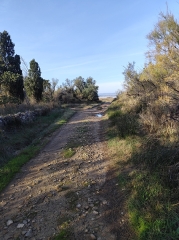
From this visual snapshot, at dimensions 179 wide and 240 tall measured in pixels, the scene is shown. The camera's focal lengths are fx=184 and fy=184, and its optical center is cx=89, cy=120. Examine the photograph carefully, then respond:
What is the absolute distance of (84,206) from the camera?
3.78 m

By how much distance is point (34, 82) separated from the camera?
22359mm

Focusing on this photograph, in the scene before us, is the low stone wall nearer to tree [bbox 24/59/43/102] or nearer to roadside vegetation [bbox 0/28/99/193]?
roadside vegetation [bbox 0/28/99/193]

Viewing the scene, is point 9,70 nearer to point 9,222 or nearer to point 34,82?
point 34,82

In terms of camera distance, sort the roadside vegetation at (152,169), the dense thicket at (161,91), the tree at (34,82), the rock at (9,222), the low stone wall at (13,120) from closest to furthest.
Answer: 1. the roadside vegetation at (152,169)
2. the rock at (9,222)
3. the dense thicket at (161,91)
4. the low stone wall at (13,120)
5. the tree at (34,82)

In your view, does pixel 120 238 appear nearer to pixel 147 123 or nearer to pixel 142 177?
pixel 142 177

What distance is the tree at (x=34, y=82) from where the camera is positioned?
22.5 metres

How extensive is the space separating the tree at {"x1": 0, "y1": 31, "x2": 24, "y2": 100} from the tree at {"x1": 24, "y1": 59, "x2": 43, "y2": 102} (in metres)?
2.06

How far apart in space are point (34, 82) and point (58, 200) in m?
20.3

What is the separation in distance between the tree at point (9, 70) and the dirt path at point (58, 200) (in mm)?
13675

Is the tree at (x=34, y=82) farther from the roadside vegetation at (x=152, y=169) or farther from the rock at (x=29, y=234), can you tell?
the rock at (x=29, y=234)

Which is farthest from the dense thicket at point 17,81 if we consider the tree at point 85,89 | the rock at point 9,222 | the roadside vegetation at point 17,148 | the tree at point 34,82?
the rock at point 9,222

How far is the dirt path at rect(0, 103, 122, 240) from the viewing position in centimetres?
320

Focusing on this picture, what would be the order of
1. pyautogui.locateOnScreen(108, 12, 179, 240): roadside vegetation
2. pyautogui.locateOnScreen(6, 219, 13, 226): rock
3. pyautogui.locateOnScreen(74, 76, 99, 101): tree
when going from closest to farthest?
pyautogui.locateOnScreen(108, 12, 179, 240): roadside vegetation, pyautogui.locateOnScreen(6, 219, 13, 226): rock, pyautogui.locateOnScreen(74, 76, 99, 101): tree

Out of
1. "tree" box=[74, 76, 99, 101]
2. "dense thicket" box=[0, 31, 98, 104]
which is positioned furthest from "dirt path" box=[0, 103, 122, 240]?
"tree" box=[74, 76, 99, 101]
